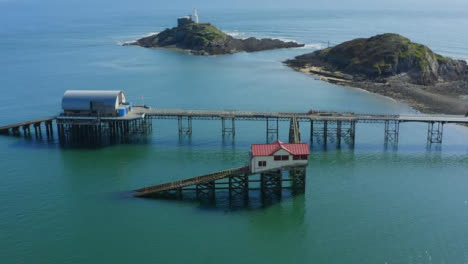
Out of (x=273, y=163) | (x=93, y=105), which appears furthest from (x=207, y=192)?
(x=93, y=105)

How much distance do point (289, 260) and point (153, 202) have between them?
61.2 ft

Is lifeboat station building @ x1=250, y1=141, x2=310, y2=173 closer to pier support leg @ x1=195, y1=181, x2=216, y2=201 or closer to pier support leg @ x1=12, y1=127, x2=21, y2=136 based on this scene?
pier support leg @ x1=195, y1=181, x2=216, y2=201

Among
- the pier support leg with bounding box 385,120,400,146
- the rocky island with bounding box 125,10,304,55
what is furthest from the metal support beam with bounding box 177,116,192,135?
the rocky island with bounding box 125,10,304,55

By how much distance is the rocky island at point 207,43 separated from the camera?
7229 inches

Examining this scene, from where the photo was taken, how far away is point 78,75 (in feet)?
442

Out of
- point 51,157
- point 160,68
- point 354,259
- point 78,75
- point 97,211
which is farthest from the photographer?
point 160,68

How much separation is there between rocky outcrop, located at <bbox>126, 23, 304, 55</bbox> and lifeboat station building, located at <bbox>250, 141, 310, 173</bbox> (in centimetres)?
12997

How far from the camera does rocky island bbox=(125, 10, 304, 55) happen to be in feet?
602

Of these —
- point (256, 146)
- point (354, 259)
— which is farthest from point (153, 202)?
point (354, 259)

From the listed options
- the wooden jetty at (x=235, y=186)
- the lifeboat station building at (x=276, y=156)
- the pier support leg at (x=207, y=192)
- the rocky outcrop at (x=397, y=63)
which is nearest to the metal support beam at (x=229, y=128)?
the wooden jetty at (x=235, y=186)

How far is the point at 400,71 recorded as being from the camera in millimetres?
123438

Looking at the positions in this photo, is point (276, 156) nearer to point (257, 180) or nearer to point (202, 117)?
point (257, 180)

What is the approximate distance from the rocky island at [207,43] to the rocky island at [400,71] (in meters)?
49.8

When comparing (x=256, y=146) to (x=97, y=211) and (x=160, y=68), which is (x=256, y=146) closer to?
(x=97, y=211)
